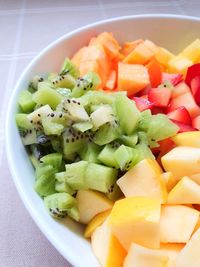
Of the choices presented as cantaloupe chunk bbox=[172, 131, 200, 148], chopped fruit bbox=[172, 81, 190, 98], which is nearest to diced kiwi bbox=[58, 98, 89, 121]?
cantaloupe chunk bbox=[172, 131, 200, 148]

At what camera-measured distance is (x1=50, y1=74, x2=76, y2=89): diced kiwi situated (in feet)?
3.16

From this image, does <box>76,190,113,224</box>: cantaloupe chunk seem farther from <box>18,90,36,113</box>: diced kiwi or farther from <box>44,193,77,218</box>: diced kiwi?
<box>18,90,36,113</box>: diced kiwi

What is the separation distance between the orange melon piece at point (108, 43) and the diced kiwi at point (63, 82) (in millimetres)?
236

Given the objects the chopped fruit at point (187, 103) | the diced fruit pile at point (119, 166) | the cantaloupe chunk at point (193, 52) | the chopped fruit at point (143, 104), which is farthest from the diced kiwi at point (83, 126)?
the cantaloupe chunk at point (193, 52)

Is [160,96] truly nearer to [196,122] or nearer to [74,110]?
[196,122]

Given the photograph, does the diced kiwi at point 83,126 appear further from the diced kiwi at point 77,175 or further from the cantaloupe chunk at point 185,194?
the cantaloupe chunk at point 185,194

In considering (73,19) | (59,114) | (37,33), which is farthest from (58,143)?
(73,19)

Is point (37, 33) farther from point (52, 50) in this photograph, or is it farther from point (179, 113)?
point (179, 113)

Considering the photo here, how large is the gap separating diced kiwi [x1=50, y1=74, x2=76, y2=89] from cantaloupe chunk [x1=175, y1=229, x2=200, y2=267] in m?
0.52

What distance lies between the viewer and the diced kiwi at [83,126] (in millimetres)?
781

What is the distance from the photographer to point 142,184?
2.42ft

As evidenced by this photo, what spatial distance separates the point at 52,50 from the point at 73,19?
66cm

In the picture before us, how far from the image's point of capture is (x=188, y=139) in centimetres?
82

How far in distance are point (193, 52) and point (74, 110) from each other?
0.57 m
